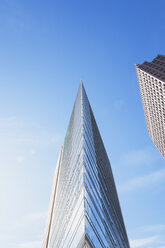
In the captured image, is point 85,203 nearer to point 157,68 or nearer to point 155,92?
point 155,92

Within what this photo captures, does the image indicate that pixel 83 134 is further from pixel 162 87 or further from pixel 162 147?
pixel 162 147

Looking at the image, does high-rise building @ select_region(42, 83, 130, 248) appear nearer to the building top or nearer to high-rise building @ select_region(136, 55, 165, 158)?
high-rise building @ select_region(136, 55, 165, 158)

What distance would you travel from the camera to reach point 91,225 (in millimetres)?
15781

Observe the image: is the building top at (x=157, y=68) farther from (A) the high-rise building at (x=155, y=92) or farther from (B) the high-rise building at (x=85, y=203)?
(B) the high-rise building at (x=85, y=203)

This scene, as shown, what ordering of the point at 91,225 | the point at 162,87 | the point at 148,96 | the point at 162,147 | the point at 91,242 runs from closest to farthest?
the point at 91,242 < the point at 91,225 < the point at 162,87 < the point at 148,96 < the point at 162,147

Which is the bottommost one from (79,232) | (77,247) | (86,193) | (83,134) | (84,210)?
(77,247)

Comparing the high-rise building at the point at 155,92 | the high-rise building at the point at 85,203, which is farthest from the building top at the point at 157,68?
the high-rise building at the point at 85,203

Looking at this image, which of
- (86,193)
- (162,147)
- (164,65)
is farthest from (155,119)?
(86,193)

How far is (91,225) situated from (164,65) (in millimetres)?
73233

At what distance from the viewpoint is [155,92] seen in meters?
64.1

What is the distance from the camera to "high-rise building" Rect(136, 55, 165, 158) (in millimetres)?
61941

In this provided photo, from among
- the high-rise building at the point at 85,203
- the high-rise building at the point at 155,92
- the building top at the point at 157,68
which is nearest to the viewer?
the high-rise building at the point at 85,203

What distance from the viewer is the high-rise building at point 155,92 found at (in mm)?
61941

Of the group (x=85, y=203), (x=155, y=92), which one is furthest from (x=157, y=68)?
(x=85, y=203)
